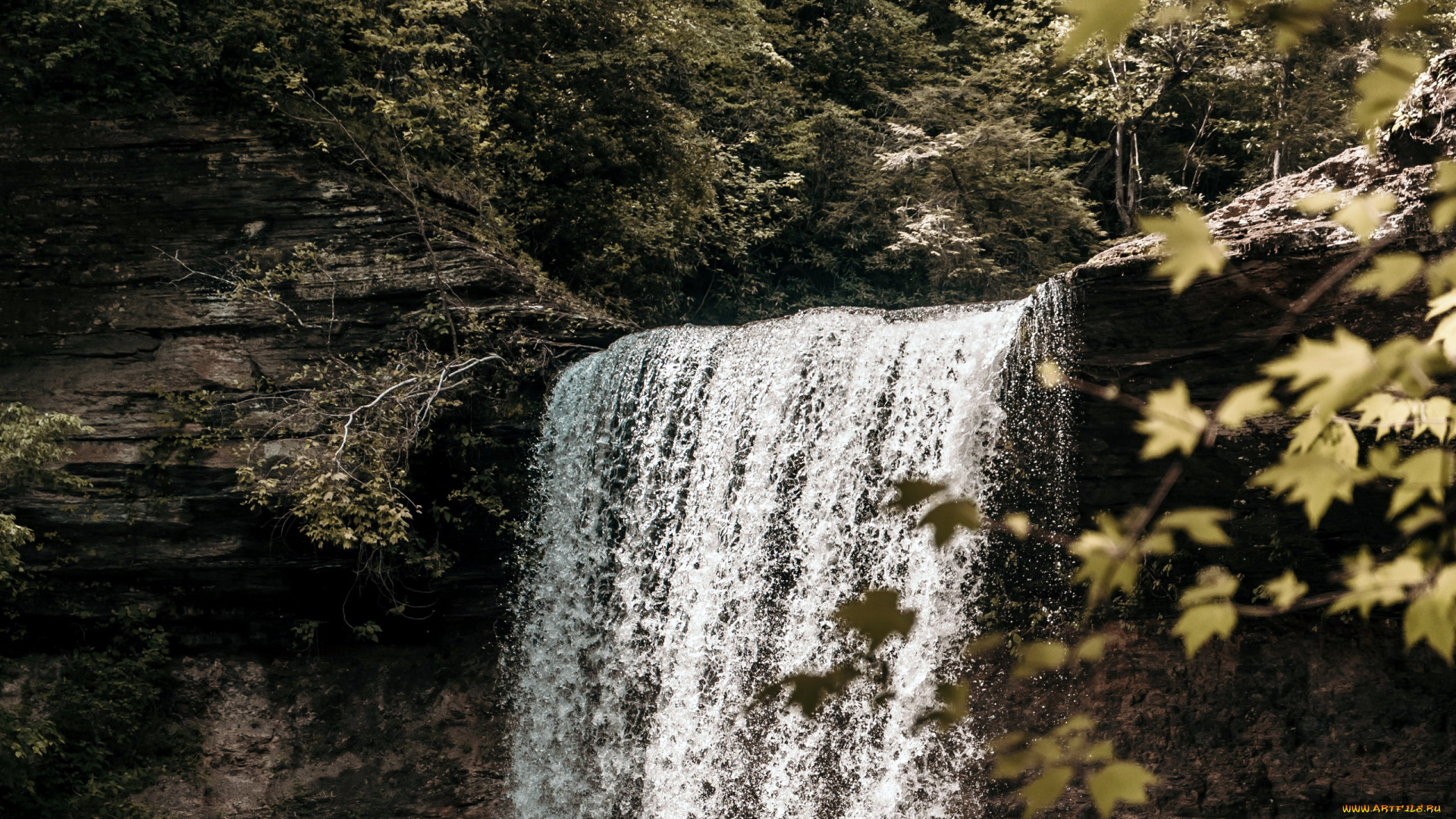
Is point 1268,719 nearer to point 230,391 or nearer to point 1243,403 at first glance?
point 1243,403

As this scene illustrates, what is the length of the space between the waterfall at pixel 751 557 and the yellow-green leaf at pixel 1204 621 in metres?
6.10

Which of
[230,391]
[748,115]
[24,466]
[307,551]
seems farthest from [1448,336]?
[748,115]

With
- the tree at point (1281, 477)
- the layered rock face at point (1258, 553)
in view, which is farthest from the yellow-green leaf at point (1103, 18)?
the layered rock face at point (1258, 553)

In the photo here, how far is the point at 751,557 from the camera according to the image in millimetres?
8148

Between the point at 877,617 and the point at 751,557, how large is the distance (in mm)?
6978

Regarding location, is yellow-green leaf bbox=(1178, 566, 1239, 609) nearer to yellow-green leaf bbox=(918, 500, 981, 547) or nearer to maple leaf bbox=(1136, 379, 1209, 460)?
maple leaf bbox=(1136, 379, 1209, 460)

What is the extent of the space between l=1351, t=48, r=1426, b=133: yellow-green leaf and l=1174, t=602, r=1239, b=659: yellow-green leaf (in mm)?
643

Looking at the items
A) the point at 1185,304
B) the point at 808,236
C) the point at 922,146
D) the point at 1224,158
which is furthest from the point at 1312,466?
the point at 1224,158

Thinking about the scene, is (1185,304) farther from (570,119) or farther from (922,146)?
(922,146)

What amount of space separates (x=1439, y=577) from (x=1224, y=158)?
51.0 ft

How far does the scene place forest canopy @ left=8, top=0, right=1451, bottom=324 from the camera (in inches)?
380

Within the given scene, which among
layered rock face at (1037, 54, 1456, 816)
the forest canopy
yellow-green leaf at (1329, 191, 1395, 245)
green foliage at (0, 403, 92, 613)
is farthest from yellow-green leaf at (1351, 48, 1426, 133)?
green foliage at (0, 403, 92, 613)

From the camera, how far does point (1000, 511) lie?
7.89 meters

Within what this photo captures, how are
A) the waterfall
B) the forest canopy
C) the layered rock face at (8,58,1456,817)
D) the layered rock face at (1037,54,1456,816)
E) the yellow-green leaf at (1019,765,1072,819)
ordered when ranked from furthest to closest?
the forest canopy
the waterfall
the layered rock face at (8,58,1456,817)
the layered rock face at (1037,54,1456,816)
the yellow-green leaf at (1019,765,1072,819)
